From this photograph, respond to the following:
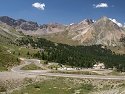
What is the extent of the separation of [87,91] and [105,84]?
25.9 ft

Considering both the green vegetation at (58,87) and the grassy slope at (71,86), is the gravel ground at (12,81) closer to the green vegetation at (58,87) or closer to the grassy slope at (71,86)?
the grassy slope at (71,86)

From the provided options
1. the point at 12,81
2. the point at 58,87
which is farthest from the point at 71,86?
the point at 12,81

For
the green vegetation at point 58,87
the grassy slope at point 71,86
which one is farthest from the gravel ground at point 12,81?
the green vegetation at point 58,87

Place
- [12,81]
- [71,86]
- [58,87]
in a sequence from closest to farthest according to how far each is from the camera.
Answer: [58,87] → [71,86] → [12,81]

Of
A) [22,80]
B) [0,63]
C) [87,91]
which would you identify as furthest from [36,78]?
[0,63]

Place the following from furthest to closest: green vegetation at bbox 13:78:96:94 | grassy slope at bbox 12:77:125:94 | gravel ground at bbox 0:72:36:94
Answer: gravel ground at bbox 0:72:36:94, green vegetation at bbox 13:78:96:94, grassy slope at bbox 12:77:125:94

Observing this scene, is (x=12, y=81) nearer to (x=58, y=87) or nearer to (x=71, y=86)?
(x=58, y=87)

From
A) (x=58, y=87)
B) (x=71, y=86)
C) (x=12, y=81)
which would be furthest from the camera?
(x=12, y=81)

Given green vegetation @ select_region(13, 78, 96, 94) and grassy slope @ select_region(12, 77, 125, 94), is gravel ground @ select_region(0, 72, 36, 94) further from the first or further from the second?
green vegetation @ select_region(13, 78, 96, 94)

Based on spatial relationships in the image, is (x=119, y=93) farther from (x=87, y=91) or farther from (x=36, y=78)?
(x=36, y=78)

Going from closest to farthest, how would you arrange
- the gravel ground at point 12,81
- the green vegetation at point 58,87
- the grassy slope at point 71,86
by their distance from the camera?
the grassy slope at point 71,86
the green vegetation at point 58,87
the gravel ground at point 12,81

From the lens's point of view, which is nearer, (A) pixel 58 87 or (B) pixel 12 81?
(A) pixel 58 87

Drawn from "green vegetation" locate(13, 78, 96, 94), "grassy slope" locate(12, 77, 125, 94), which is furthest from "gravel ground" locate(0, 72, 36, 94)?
"green vegetation" locate(13, 78, 96, 94)

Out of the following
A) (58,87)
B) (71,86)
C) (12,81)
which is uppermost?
(12,81)
